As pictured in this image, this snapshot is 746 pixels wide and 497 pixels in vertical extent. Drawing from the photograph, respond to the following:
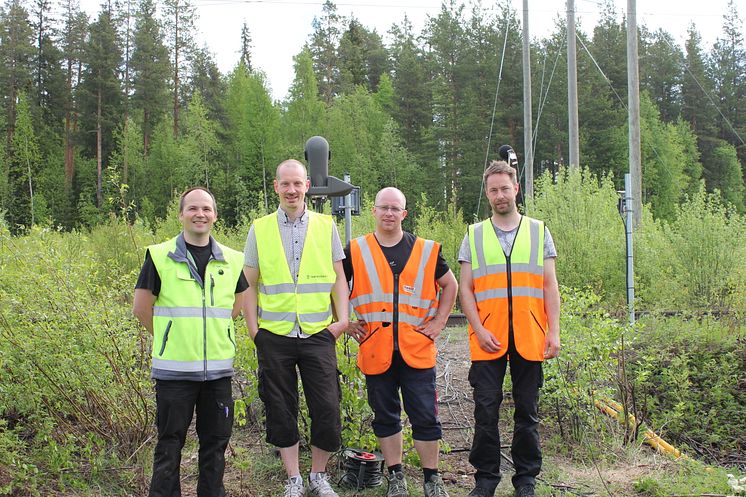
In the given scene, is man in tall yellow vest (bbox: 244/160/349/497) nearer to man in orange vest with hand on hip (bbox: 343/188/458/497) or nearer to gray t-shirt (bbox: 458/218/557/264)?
man in orange vest with hand on hip (bbox: 343/188/458/497)

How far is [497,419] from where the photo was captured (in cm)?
467

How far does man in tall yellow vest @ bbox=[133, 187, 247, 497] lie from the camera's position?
4.06 metres

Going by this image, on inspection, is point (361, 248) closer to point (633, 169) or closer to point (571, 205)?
point (571, 205)

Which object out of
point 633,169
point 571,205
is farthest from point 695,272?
point 633,169

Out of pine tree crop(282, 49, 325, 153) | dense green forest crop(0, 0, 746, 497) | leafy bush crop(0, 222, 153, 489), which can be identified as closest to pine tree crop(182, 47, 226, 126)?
dense green forest crop(0, 0, 746, 497)

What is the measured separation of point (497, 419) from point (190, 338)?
2.07m

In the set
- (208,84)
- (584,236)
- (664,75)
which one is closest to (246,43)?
(208,84)

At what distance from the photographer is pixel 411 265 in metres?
4.78

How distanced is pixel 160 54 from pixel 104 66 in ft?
11.9

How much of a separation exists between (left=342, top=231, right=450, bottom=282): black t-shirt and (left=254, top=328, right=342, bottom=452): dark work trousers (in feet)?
1.76

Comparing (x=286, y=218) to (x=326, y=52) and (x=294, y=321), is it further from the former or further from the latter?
(x=326, y=52)

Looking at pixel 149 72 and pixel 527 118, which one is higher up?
pixel 149 72

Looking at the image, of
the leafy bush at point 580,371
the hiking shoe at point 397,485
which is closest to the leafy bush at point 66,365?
the hiking shoe at point 397,485

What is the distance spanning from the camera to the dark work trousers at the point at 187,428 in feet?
13.3
